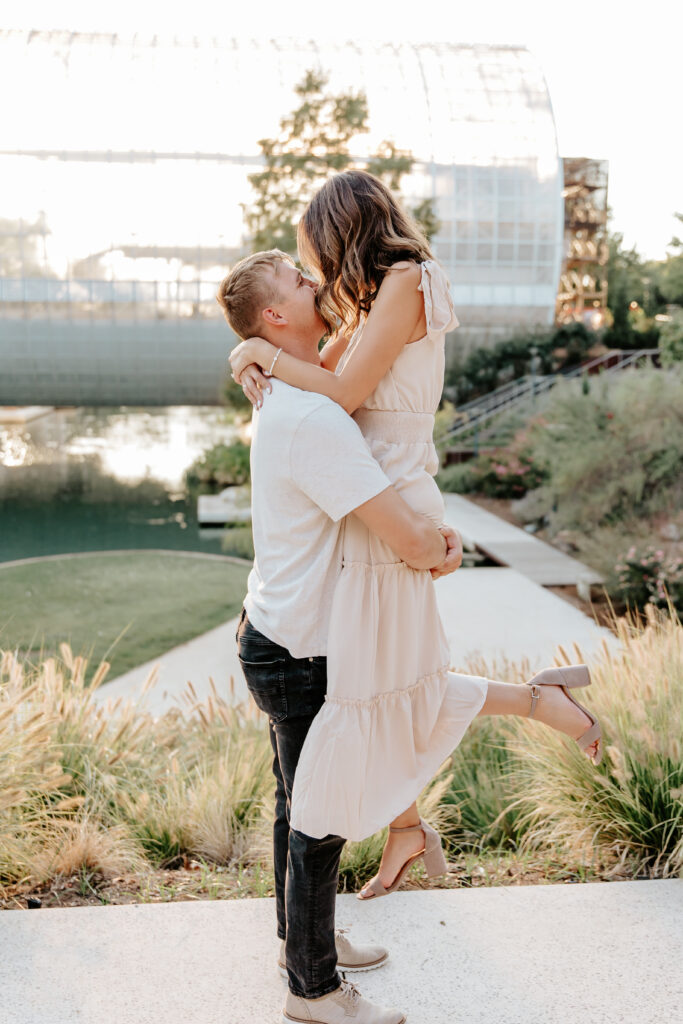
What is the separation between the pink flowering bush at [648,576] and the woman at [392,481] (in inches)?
262

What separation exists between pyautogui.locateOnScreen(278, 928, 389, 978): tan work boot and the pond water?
10266 millimetres

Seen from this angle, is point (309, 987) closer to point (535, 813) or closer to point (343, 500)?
point (343, 500)

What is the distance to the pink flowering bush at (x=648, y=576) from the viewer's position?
8.43 m

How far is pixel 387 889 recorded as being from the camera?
8.17 ft

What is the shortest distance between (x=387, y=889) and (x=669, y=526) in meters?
8.51

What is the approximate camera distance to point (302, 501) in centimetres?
210

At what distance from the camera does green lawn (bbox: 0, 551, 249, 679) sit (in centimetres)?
794

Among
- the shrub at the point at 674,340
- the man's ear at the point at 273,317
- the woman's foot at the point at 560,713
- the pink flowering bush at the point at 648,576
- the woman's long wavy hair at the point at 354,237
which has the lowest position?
the pink flowering bush at the point at 648,576

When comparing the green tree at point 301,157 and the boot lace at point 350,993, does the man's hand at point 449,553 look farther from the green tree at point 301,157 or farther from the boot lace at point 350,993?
the green tree at point 301,157

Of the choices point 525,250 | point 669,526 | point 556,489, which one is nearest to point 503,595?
point 669,526

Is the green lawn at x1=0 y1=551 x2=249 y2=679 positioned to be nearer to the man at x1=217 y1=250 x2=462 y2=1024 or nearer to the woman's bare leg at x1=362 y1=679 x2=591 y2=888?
the woman's bare leg at x1=362 y1=679 x2=591 y2=888

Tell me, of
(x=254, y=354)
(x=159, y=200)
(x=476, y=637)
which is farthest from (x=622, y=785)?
(x=159, y=200)

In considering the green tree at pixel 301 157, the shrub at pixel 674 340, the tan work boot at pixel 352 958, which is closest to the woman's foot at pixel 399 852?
the tan work boot at pixel 352 958

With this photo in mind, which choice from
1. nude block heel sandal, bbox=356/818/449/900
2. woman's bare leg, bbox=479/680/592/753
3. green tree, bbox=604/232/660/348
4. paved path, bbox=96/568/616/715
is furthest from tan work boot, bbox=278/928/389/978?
green tree, bbox=604/232/660/348
